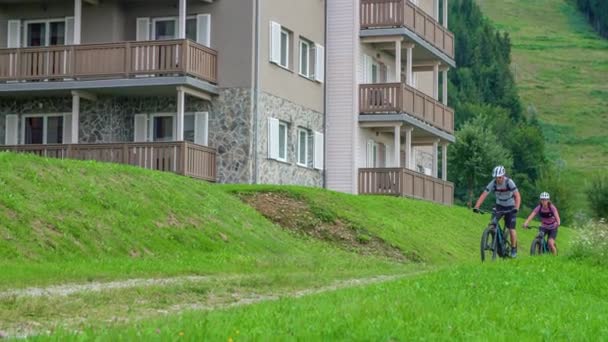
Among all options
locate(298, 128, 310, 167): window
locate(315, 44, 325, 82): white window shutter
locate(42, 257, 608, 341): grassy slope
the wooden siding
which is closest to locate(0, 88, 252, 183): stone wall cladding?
locate(298, 128, 310, 167): window

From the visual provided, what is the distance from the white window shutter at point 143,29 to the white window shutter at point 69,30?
198cm

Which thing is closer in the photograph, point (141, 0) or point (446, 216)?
point (141, 0)

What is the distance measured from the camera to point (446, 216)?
143 ft

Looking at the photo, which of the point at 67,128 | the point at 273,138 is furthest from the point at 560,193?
the point at 67,128

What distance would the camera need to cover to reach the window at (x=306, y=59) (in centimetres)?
4419

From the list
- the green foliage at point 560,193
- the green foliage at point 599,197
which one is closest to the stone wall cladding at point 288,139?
the green foliage at point 599,197

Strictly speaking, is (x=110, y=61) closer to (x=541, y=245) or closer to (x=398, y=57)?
(x=398, y=57)

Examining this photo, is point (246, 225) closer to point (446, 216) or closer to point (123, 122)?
point (123, 122)

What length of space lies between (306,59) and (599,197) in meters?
32.3

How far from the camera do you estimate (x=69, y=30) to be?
4125 centimetres

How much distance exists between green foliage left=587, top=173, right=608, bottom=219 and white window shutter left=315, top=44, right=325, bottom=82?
29613 millimetres

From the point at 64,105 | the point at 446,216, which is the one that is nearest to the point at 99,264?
the point at 64,105

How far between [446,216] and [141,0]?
38.0 ft

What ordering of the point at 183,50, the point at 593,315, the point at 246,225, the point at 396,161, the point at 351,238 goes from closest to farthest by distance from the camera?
the point at 593,315 → the point at 246,225 → the point at 351,238 → the point at 183,50 → the point at 396,161
